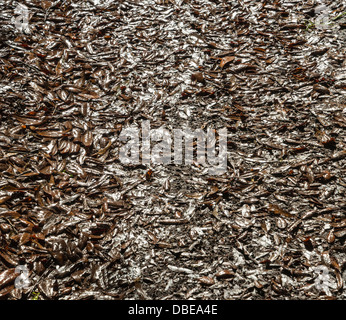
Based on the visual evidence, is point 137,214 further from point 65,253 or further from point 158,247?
point 65,253

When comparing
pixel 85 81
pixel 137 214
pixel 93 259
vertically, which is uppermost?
pixel 85 81

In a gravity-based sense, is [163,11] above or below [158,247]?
above

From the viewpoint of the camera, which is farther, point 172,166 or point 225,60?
point 225,60

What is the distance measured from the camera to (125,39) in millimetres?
4246

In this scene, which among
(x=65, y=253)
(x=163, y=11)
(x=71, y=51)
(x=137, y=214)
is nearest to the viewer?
(x=65, y=253)

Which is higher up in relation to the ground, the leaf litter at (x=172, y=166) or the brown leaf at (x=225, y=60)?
the brown leaf at (x=225, y=60)

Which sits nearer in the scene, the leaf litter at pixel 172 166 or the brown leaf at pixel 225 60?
the leaf litter at pixel 172 166

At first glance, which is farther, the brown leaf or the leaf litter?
the brown leaf

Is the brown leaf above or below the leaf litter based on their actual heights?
above

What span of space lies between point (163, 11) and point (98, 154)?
2884 mm

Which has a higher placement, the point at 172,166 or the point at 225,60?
the point at 225,60

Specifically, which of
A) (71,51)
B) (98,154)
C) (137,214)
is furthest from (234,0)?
(137,214)
